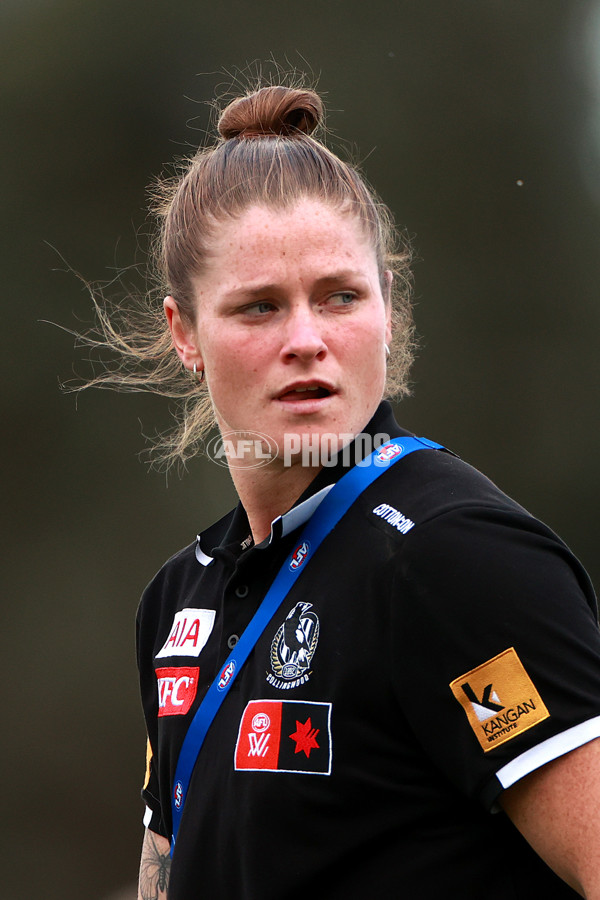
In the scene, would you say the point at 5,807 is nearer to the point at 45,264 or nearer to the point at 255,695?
the point at 45,264

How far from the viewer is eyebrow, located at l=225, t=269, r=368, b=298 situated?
4.66 ft

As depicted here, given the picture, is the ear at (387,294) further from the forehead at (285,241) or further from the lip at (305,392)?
the lip at (305,392)

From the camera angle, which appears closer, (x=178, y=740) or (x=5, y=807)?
(x=178, y=740)

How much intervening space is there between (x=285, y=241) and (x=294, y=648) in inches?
22.9

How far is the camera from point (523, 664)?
1.06 meters

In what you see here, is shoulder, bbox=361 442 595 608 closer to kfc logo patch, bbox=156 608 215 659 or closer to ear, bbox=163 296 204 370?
kfc logo patch, bbox=156 608 215 659

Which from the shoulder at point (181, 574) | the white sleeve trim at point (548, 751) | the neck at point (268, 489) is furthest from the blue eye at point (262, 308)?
the white sleeve trim at point (548, 751)

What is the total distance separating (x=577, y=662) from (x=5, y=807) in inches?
143

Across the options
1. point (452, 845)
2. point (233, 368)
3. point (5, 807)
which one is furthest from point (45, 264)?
point (452, 845)

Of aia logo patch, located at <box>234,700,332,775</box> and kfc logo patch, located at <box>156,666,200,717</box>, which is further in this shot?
kfc logo patch, located at <box>156,666,200,717</box>

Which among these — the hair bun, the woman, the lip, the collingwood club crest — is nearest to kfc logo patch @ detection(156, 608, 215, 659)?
the woman

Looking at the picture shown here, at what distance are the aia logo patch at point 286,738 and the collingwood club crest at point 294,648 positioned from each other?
0.03 metres

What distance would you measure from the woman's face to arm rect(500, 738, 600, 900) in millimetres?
570

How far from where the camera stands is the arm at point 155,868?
1.73 m
